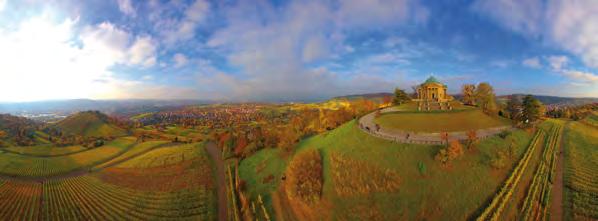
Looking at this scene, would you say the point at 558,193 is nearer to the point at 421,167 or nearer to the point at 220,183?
the point at 421,167

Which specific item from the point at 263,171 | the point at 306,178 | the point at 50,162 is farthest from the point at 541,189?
the point at 50,162

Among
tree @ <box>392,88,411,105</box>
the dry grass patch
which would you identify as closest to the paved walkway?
the dry grass patch

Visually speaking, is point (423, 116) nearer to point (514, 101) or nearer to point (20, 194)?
point (514, 101)

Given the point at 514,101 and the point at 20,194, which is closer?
the point at 514,101

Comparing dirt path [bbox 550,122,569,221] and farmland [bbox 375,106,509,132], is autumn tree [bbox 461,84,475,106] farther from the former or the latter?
dirt path [bbox 550,122,569,221]

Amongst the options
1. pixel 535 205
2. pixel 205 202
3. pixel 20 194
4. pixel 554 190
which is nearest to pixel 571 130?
pixel 554 190

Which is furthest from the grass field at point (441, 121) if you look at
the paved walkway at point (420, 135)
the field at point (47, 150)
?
the field at point (47, 150)
